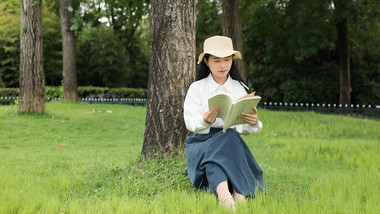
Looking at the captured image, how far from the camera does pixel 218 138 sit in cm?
347

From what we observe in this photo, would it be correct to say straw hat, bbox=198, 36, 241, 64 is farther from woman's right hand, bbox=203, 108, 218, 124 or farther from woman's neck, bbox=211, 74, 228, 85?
woman's right hand, bbox=203, 108, 218, 124

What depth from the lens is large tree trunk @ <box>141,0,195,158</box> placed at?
457cm

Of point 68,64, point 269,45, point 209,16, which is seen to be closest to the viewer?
point 68,64

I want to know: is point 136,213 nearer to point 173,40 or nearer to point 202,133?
point 202,133

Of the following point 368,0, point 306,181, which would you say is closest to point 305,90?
point 368,0

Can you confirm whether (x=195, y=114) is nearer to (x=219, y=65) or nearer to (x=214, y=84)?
(x=214, y=84)

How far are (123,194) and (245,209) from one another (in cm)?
145

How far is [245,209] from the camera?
286cm

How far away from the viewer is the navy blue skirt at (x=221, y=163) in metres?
3.33

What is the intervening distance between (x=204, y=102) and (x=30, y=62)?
919 centimetres

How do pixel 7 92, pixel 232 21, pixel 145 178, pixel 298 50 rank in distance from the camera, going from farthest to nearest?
pixel 7 92
pixel 298 50
pixel 232 21
pixel 145 178

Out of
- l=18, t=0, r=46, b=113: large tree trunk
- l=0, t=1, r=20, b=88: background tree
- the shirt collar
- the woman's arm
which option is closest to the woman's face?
the shirt collar

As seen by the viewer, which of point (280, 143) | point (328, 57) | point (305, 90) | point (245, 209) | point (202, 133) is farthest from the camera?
point (328, 57)

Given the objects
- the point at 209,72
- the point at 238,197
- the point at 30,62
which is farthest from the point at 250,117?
the point at 30,62
